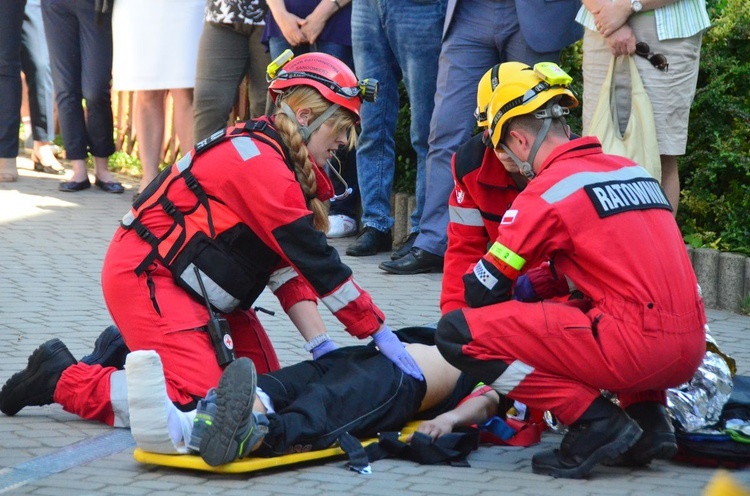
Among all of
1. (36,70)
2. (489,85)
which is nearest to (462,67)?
(489,85)

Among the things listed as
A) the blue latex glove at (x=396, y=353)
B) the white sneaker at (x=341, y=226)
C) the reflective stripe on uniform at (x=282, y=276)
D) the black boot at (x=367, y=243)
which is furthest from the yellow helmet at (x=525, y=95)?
the white sneaker at (x=341, y=226)

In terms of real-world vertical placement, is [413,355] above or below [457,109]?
below

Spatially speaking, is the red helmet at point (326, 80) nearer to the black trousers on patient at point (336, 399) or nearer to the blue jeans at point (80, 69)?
the black trousers on patient at point (336, 399)

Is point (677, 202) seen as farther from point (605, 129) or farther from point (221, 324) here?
point (221, 324)

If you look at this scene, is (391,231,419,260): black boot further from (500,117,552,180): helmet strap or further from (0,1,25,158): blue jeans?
(0,1,25,158): blue jeans

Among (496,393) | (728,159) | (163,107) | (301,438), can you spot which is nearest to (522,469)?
(496,393)

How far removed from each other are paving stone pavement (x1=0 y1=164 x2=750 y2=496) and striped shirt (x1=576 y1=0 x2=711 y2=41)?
4.53 feet

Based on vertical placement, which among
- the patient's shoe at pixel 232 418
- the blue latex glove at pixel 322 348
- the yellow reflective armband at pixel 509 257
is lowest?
the blue latex glove at pixel 322 348

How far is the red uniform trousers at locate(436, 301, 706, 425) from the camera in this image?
3770 mm

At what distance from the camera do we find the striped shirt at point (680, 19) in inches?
231

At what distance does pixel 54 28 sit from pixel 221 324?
5284 millimetres

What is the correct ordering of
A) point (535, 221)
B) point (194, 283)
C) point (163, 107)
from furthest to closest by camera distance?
point (163, 107)
point (194, 283)
point (535, 221)

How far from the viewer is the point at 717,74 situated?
6578 mm

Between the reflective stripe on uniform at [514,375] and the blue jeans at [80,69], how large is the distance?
18.8 ft
